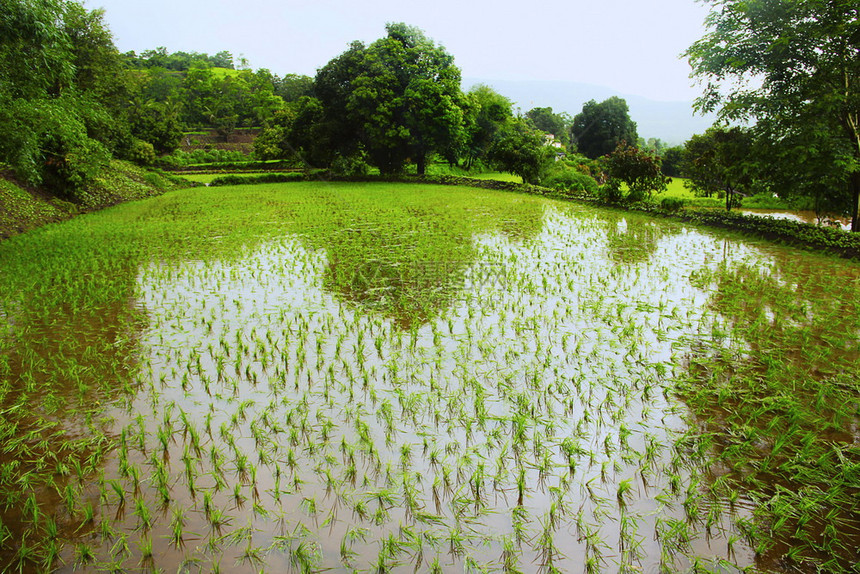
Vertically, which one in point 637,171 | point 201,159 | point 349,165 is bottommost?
point 637,171

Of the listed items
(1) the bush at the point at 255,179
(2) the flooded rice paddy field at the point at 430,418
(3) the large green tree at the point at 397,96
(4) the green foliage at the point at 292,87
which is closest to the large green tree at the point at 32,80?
(2) the flooded rice paddy field at the point at 430,418

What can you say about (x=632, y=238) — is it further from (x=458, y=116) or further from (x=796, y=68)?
(x=458, y=116)

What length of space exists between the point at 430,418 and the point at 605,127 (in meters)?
39.1

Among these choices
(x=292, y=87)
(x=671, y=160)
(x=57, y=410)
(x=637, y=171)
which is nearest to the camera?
(x=57, y=410)

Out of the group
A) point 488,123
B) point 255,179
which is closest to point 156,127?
point 255,179

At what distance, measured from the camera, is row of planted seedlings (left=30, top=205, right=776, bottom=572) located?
289cm

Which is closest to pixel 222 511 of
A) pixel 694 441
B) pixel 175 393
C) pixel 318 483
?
pixel 318 483

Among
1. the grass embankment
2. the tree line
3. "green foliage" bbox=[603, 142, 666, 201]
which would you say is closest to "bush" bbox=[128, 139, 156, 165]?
the tree line

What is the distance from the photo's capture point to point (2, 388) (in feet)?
15.5

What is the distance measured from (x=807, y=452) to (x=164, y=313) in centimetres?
746

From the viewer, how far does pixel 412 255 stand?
402 inches

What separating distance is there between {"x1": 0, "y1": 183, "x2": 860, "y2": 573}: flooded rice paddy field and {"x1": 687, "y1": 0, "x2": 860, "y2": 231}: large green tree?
11.9ft

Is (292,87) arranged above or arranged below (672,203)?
above

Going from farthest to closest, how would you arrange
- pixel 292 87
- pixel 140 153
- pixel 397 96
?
pixel 292 87 < pixel 140 153 < pixel 397 96
